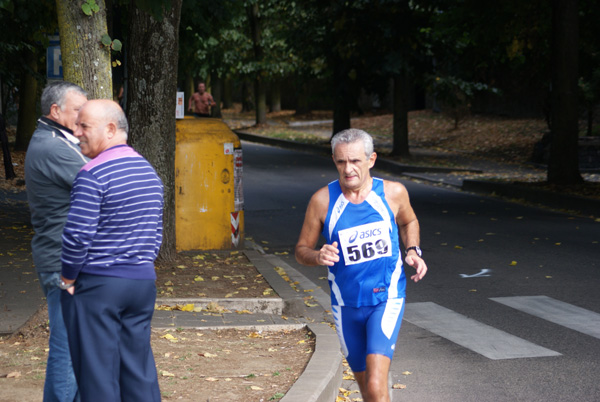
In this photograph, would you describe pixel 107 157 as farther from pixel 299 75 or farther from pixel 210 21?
pixel 299 75

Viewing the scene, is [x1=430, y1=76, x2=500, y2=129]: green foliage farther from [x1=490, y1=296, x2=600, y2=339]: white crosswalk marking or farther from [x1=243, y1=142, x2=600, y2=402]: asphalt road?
[x1=490, y1=296, x2=600, y2=339]: white crosswalk marking

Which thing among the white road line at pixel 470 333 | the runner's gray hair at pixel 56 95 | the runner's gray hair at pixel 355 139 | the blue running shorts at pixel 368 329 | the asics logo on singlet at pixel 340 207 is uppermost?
the runner's gray hair at pixel 56 95

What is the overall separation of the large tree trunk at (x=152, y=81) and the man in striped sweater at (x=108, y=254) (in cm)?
601

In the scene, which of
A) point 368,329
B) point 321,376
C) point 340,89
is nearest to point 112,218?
Answer: point 368,329

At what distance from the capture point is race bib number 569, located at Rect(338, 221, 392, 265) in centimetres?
458

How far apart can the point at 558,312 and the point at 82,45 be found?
487 centimetres

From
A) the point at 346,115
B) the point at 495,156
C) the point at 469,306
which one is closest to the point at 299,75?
the point at 346,115

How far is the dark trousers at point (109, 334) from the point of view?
3967 millimetres

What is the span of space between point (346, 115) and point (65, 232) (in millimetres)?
28291

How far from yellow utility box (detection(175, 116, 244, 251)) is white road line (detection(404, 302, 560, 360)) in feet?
11.2

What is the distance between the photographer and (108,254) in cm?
395

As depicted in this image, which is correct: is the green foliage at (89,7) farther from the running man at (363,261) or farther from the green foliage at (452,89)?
the green foliage at (452,89)

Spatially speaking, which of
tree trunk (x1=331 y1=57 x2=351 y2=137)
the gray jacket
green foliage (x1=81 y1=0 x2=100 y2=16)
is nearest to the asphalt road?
the gray jacket

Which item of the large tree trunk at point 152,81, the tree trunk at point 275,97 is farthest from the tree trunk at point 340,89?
the tree trunk at point 275,97
